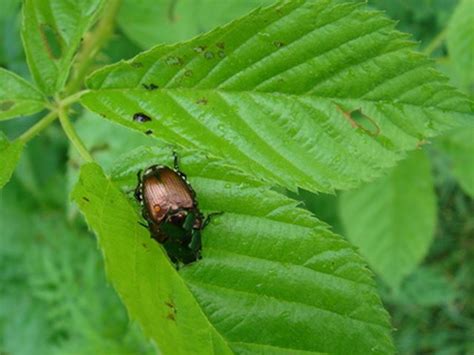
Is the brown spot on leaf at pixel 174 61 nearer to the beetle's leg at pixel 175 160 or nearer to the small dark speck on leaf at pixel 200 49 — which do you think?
the small dark speck on leaf at pixel 200 49

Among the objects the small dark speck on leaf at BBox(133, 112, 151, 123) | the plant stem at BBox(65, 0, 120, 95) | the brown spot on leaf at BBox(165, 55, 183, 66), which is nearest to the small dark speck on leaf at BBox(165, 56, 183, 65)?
the brown spot on leaf at BBox(165, 55, 183, 66)

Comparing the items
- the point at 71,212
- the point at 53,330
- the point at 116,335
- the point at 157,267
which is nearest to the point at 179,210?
the point at 157,267

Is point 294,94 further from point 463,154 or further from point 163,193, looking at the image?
point 463,154

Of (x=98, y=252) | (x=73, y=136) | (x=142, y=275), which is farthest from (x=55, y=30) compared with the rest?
(x=98, y=252)

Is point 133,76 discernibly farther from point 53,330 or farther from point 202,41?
point 53,330

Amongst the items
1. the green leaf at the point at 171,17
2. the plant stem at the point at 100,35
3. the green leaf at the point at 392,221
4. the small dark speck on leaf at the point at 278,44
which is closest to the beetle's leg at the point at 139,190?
Answer: the small dark speck on leaf at the point at 278,44

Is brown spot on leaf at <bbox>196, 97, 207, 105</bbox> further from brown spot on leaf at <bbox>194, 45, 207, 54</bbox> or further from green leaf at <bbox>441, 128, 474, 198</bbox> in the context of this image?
green leaf at <bbox>441, 128, 474, 198</bbox>
